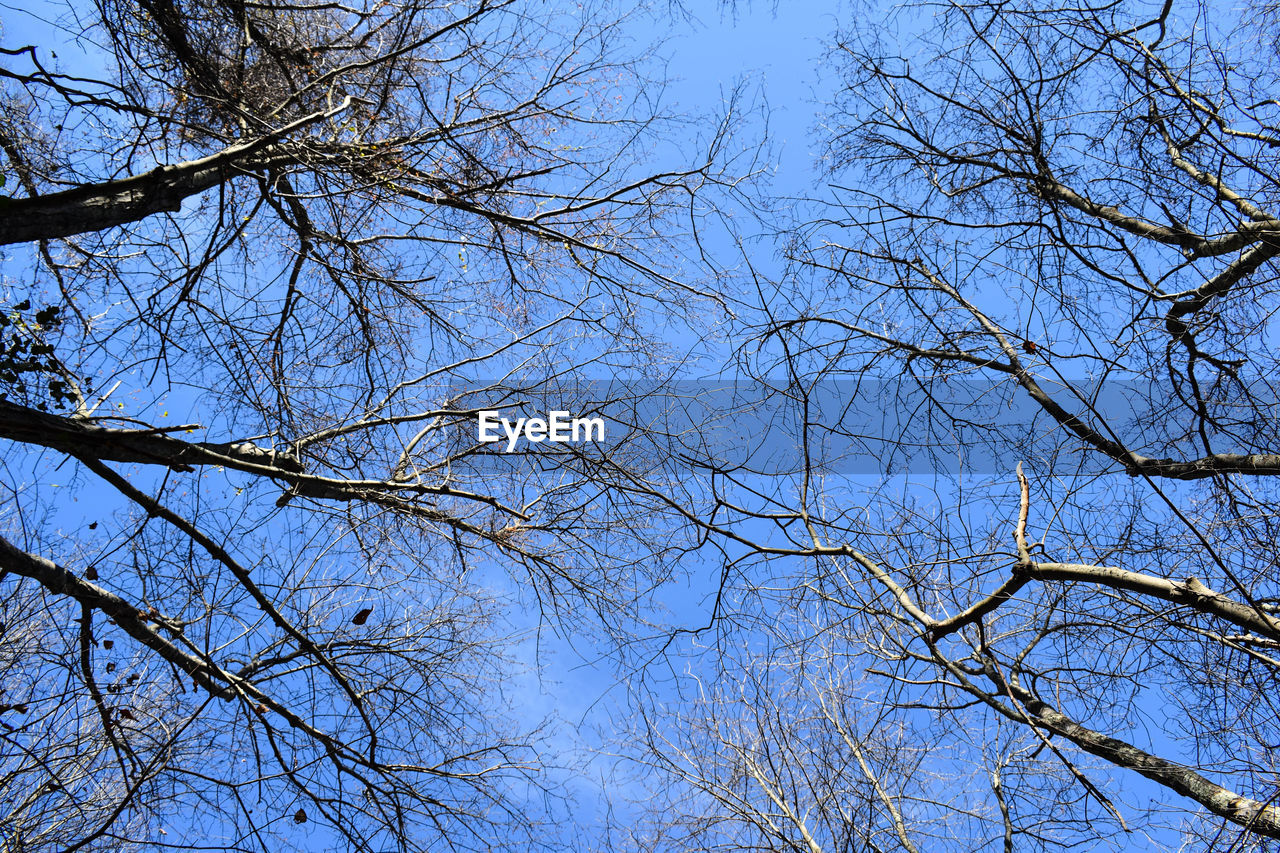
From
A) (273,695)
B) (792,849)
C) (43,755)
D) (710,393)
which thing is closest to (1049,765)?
(792,849)

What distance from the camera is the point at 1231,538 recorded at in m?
4.27

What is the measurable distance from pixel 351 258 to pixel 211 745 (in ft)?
8.77

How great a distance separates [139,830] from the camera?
437 centimetres

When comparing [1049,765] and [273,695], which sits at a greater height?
[273,695]

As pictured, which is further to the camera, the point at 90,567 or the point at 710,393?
the point at 710,393

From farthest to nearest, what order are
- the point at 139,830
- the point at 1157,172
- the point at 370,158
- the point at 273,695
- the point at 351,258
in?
the point at 351,258 → the point at 273,695 → the point at 139,830 → the point at 1157,172 → the point at 370,158

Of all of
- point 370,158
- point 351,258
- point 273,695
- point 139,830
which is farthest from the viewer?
point 351,258

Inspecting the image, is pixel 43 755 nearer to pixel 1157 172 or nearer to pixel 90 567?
pixel 90 567

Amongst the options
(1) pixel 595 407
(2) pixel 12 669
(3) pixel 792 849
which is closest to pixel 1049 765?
(3) pixel 792 849

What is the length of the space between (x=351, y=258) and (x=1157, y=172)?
4183 mm

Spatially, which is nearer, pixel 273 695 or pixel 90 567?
pixel 90 567

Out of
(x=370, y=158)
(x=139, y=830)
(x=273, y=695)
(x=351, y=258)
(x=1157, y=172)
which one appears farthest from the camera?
(x=351, y=258)

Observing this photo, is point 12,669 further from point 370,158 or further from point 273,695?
point 370,158

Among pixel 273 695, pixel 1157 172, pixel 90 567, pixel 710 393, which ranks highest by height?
pixel 1157 172
